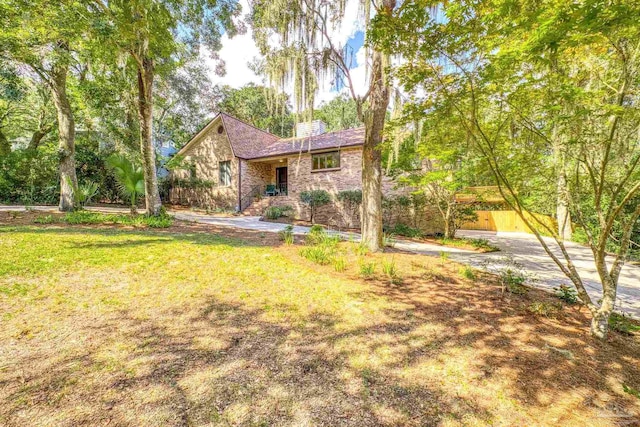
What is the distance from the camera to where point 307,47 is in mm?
5957

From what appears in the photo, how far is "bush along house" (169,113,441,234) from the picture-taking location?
12.4 m

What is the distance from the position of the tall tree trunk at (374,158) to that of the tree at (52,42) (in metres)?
7.75

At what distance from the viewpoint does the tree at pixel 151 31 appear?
6.59m

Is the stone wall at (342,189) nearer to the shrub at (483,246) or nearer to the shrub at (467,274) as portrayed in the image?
the shrub at (483,246)

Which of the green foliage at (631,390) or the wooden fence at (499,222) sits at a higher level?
the wooden fence at (499,222)

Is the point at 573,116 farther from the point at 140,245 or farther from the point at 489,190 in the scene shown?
the point at 140,245

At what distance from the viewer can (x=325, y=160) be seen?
46.6 feet

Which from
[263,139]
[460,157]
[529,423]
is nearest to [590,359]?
[529,423]

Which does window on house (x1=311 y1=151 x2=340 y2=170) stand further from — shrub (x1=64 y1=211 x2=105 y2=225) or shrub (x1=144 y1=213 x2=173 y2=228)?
shrub (x1=64 y1=211 x2=105 y2=225)

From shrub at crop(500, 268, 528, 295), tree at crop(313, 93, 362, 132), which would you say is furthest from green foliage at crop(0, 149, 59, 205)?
tree at crop(313, 93, 362, 132)

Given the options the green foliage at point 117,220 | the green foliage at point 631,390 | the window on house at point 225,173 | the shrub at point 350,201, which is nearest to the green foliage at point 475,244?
the shrub at point 350,201

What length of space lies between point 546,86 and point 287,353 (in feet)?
13.5

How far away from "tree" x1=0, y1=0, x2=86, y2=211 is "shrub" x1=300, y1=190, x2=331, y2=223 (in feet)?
30.5

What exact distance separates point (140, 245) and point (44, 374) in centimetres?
421
